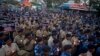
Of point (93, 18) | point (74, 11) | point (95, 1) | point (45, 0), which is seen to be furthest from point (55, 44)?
point (45, 0)

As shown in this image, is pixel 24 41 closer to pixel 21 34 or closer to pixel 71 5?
pixel 21 34

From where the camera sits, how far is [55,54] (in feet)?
27.8

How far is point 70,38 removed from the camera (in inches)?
406

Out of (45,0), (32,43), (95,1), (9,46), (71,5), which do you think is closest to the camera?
(9,46)

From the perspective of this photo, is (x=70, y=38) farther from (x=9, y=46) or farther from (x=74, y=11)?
(x=74, y=11)

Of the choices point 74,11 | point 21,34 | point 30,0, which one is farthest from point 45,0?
point 21,34

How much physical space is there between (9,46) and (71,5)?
2340 centimetres

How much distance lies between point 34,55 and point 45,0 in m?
38.7

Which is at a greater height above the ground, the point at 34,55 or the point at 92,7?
the point at 34,55

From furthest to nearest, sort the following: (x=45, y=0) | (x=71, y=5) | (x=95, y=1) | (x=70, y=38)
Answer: (x=45, y=0) < (x=71, y=5) < (x=95, y=1) < (x=70, y=38)

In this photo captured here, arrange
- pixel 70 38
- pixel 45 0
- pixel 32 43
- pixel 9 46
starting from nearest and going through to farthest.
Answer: pixel 9 46, pixel 32 43, pixel 70 38, pixel 45 0

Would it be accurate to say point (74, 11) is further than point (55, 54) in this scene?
Yes

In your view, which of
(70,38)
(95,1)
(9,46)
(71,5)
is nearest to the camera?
(9,46)

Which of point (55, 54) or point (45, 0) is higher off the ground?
point (55, 54)
